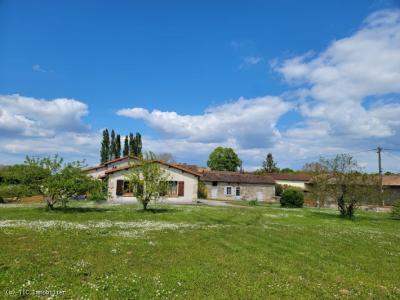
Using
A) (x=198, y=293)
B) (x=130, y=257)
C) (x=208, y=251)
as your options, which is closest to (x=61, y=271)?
(x=130, y=257)

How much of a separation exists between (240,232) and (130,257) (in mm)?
7930

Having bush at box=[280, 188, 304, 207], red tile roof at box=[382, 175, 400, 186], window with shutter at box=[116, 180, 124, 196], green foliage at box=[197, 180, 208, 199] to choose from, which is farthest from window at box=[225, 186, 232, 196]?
red tile roof at box=[382, 175, 400, 186]

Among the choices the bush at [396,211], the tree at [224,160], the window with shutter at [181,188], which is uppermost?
the tree at [224,160]

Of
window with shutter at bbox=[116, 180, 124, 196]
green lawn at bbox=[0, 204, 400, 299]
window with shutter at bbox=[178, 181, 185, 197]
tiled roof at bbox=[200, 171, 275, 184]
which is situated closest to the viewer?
green lawn at bbox=[0, 204, 400, 299]

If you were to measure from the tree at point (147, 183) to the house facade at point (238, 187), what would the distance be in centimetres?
3221

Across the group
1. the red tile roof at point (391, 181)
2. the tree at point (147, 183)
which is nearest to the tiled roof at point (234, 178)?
the red tile roof at point (391, 181)

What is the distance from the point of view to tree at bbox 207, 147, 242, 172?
108 m

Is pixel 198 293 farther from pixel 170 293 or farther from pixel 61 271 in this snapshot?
pixel 61 271

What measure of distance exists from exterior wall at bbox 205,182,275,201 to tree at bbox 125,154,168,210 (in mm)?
32417

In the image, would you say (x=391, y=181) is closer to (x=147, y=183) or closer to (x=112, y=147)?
(x=147, y=183)

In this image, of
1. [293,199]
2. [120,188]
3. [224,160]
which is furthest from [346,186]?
[224,160]

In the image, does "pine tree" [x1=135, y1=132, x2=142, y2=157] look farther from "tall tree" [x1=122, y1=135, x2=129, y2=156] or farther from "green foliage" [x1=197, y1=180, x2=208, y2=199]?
"green foliage" [x1=197, y1=180, x2=208, y2=199]

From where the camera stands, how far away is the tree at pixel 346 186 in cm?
2845

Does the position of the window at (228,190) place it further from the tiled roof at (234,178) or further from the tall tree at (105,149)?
the tall tree at (105,149)
